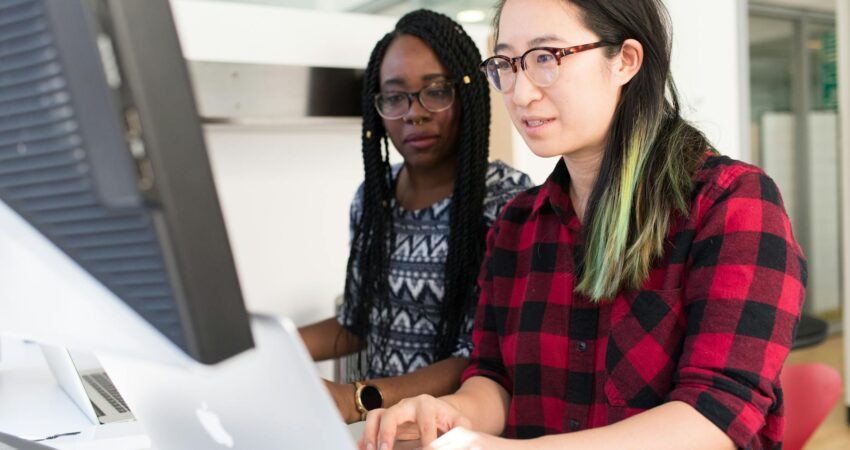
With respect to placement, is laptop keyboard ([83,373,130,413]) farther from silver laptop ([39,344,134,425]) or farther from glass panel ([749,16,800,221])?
glass panel ([749,16,800,221])

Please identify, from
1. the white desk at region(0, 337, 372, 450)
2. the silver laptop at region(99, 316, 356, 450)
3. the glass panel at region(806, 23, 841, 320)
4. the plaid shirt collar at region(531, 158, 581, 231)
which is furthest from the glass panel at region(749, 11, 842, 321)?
the silver laptop at region(99, 316, 356, 450)

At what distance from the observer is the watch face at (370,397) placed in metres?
1.28

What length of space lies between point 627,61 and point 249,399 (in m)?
0.76

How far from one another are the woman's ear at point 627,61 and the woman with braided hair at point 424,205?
525mm

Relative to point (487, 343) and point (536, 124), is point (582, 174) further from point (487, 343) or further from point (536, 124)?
point (487, 343)

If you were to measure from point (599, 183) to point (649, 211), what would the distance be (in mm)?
86

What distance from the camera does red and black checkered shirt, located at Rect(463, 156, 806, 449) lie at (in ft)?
2.94

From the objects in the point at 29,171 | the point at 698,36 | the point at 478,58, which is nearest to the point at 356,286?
the point at 478,58

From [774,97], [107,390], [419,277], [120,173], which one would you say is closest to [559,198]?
[419,277]

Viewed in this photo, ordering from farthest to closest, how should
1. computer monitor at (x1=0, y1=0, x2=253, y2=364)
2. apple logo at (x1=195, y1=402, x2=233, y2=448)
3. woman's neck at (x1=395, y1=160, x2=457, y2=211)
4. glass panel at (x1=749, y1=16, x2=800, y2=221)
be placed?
glass panel at (x1=749, y1=16, x2=800, y2=221), woman's neck at (x1=395, y1=160, x2=457, y2=211), apple logo at (x1=195, y1=402, x2=233, y2=448), computer monitor at (x1=0, y1=0, x2=253, y2=364)

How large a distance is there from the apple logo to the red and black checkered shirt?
539 millimetres

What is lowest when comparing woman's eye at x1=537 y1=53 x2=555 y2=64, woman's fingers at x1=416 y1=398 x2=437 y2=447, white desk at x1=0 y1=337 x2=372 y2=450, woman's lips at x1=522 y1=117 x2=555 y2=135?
woman's fingers at x1=416 y1=398 x2=437 y2=447

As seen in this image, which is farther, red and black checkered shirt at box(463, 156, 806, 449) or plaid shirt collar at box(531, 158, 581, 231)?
plaid shirt collar at box(531, 158, 581, 231)

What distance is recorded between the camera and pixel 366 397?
1282mm
